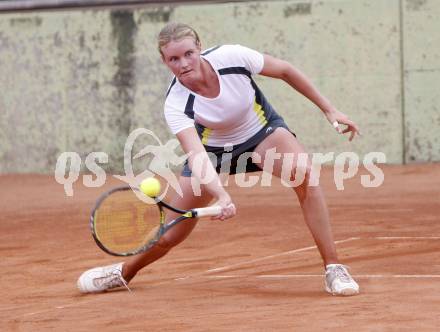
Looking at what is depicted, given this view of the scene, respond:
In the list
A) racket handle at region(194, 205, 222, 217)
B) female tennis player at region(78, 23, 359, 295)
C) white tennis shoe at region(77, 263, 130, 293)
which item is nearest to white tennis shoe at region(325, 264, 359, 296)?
female tennis player at region(78, 23, 359, 295)

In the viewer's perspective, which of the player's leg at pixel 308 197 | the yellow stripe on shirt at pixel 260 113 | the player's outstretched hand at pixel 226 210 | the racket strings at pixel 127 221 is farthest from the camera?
the yellow stripe on shirt at pixel 260 113

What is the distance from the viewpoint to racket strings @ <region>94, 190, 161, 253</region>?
5441 mm

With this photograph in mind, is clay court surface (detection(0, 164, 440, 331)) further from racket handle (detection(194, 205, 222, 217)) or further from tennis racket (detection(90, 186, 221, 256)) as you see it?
racket handle (detection(194, 205, 222, 217))

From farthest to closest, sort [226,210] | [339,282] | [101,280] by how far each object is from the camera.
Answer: [101,280] < [339,282] < [226,210]

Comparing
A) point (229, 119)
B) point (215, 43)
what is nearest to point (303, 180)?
point (229, 119)

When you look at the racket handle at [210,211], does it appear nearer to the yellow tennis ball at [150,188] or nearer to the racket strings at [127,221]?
the yellow tennis ball at [150,188]

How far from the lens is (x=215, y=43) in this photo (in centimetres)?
1270

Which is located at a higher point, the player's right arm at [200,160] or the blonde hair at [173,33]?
the blonde hair at [173,33]

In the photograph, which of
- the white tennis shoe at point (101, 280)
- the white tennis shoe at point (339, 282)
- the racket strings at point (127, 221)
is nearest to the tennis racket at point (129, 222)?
the racket strings at point (127, 221)

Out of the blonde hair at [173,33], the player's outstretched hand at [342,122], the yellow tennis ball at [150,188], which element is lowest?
the yellow tennis ball at [150,188]

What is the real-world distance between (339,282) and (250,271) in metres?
1.18

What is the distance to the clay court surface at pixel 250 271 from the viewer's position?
197 inches

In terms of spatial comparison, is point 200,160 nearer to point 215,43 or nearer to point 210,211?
point 210,211

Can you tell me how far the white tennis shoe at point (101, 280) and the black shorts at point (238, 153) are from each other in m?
0.70
